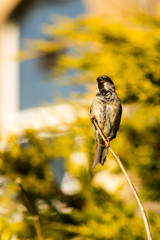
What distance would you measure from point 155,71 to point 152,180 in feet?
1.48

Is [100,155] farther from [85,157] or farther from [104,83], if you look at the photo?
[85,157]

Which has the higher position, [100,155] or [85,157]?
[85,157]

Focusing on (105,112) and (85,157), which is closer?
(105,112)

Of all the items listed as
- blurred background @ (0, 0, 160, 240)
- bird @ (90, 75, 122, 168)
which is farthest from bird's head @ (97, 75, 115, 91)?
blurred background @ (0, 0, 160, 240)

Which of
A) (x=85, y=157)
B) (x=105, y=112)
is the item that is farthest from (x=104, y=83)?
(x=85, y=157)

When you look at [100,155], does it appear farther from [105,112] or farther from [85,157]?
[85,157]

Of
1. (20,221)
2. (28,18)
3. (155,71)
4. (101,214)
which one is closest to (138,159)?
(101,214)

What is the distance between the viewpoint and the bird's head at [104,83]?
1.07 ft

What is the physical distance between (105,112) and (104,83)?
0.10ft

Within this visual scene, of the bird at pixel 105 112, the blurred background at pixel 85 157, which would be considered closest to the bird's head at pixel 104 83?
the bird at pixel 105 112

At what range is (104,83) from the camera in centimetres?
35

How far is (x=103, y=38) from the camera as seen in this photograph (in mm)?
1125

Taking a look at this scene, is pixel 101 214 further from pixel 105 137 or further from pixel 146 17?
pixel 105 137

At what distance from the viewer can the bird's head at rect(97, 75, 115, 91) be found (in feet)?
1.07
